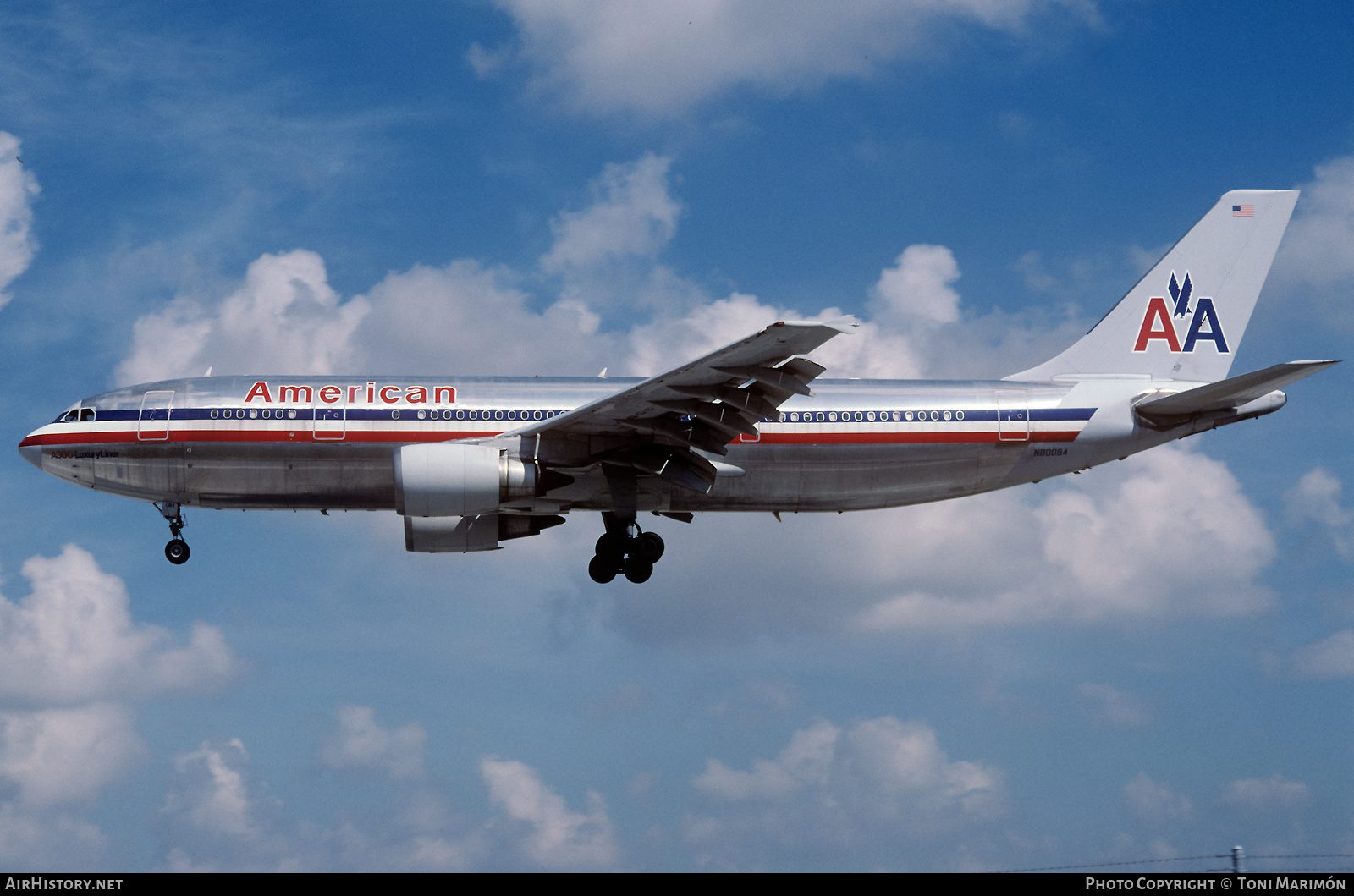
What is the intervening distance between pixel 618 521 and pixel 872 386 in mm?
6802

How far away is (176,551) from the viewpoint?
102ft

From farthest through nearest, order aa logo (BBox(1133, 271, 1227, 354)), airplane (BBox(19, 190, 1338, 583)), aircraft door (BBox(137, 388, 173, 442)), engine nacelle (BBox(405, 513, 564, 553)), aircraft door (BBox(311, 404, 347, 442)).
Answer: aa logo (BBox(1133, 271, 1227, 354)), engine nacelle (BBox(405, 513, 564, 553)), aircraft door (BBox(137, 388, 173, 442)), aircraft door (BBox(311, 404, 347, 442)), airplane (BBox(19, 190, 1338, 583))

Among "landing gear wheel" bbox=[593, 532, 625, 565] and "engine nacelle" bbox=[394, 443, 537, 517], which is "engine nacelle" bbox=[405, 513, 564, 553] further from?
"engine nacelle" bbox=[394, 443, 537, 517]

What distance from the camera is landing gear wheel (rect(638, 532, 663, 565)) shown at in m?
31.3

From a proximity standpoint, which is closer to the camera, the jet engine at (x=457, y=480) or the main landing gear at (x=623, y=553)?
the jet engine at (x=457, y=480)

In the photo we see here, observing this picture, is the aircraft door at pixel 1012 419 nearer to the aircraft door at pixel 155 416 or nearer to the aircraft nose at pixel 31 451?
the aircraft door at pixel 155 416

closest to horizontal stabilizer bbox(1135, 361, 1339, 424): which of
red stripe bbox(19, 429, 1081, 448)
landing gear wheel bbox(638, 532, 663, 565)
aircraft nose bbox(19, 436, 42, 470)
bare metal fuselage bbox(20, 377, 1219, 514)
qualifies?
bare metal fuselage bbox(20, 377, 1219, 514)

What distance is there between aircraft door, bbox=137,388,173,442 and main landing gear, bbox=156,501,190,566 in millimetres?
1861

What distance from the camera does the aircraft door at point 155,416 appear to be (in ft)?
98.0

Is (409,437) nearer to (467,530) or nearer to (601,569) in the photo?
(467,530)

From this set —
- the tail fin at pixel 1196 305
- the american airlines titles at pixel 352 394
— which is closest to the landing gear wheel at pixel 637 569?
the american airlines titles at pixel 352 394

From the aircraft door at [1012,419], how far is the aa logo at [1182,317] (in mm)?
4963
